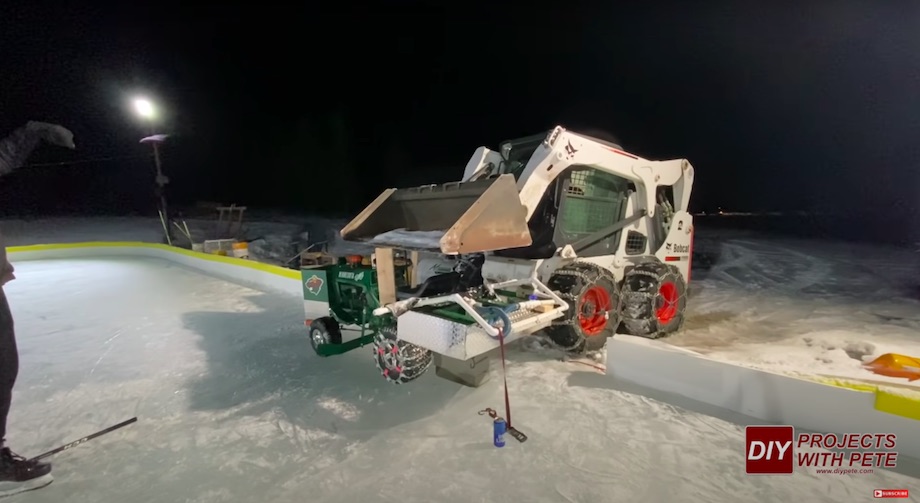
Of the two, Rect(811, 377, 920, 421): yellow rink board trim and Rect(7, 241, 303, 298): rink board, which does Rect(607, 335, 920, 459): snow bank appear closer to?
Rect(811, 377, 920, 421): yellow rink board trim

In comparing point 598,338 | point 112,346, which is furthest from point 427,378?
point 112,346

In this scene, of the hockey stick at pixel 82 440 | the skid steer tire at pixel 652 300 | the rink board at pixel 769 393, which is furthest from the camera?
the skid steer tire at pixel 652 300

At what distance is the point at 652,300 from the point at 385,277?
9.59 ft

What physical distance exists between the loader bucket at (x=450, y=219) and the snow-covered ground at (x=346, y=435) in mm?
1202

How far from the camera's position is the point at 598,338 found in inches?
158

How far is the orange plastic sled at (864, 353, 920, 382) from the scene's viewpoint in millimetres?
2945

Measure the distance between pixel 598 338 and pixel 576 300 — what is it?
708 mm

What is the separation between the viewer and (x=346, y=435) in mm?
2609

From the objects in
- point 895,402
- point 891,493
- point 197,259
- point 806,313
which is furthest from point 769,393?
point 197,259

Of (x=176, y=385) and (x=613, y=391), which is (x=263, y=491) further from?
(x=613, y=391)

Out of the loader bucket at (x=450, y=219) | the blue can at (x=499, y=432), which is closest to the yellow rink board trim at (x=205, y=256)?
the loader bucket at (x=450, y=219)

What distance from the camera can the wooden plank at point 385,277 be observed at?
10.9 ft

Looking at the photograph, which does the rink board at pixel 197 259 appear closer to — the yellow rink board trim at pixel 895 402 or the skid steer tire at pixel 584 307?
the skid steer tire at pixel 584 307

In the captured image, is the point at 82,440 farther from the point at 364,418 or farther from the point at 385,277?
the point at 385,277
